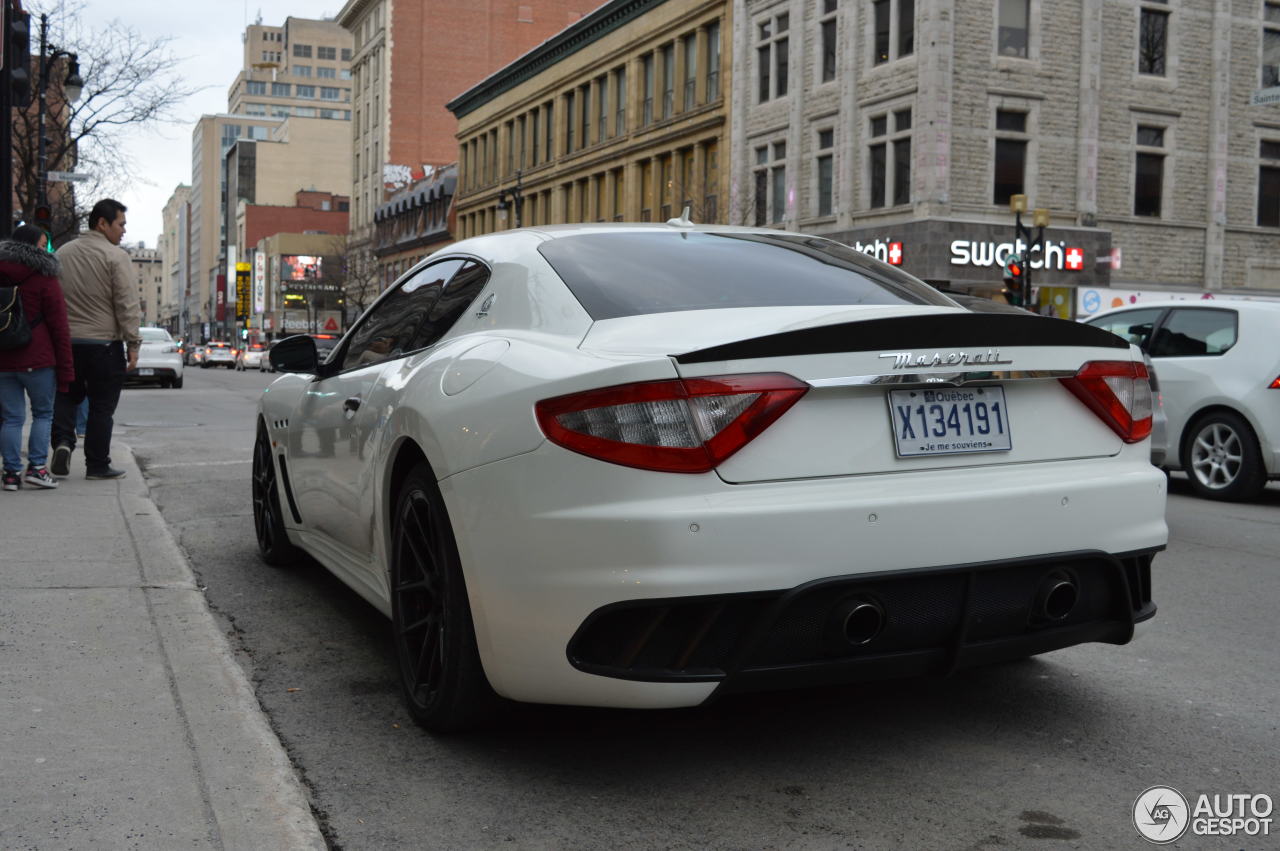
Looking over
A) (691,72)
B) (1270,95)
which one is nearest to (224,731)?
(1270,95)

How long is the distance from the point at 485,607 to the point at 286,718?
3.34ft

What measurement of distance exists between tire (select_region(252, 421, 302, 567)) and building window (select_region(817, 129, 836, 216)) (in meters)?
31.3

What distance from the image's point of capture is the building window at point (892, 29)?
109 ft

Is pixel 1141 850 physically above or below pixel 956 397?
below

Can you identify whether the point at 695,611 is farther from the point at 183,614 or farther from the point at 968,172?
the point at 968,172

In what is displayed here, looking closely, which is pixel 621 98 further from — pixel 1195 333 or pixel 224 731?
pixel 224 731

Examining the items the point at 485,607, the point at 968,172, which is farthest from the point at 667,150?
the point at 485,607

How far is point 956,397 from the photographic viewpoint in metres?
3.44

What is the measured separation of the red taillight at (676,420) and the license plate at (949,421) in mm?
367

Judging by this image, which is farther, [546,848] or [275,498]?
[275,498]

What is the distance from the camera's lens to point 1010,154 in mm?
33312

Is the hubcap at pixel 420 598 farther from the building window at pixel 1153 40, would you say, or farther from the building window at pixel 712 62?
the building window at pixel 712 62

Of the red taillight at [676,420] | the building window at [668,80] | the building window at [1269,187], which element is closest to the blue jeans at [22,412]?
the red taillight at [676,420]

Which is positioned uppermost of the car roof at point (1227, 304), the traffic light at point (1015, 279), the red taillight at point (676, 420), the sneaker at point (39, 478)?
the traffic light at point (1015, 279)
